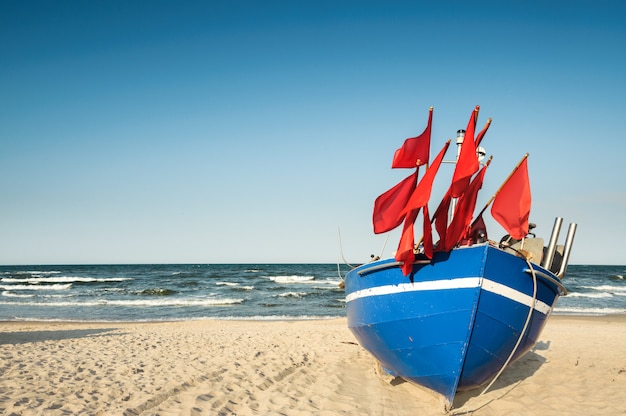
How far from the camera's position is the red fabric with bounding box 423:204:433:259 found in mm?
4957

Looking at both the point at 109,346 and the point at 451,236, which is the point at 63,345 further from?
the point at 451,236

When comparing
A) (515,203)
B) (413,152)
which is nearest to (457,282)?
(515,203)

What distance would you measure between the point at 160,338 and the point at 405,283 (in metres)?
8.42

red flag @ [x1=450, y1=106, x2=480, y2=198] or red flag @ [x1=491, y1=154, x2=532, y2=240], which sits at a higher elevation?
red flag @ [x1=450, y1=106, x2=480, y2=198]

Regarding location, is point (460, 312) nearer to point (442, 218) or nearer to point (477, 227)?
point (442, 218)

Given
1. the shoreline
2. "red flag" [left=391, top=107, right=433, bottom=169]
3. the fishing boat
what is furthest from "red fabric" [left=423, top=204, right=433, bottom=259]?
the shoreline

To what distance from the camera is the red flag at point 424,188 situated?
16.1 ft

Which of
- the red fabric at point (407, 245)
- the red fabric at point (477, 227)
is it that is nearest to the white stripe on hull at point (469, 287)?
the red fabric at point (407, 245)

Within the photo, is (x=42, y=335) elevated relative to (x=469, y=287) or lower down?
lower down

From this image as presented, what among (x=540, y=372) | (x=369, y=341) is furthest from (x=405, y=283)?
(x=540, y=372)

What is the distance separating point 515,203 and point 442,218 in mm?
954

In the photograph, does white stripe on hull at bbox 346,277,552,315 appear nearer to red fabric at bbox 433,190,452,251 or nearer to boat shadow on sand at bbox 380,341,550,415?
red fabric at bbox 433,190,452,251

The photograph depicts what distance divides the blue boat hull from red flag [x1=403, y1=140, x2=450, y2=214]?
0.72m

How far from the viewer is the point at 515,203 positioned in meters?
5.35
